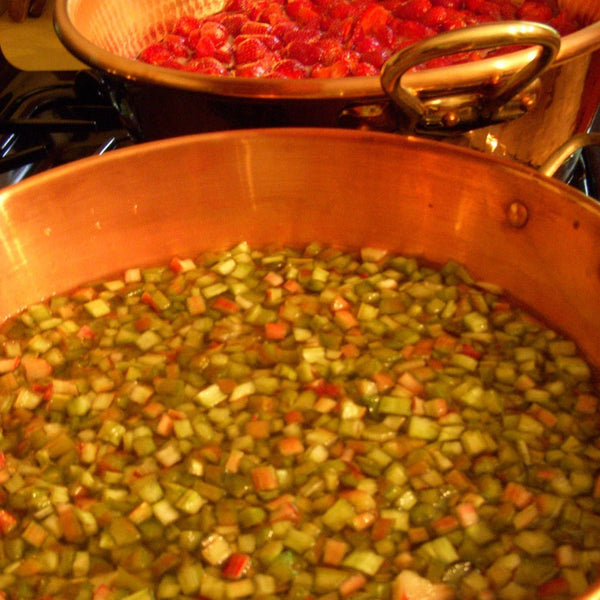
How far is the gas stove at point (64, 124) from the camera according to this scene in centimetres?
153

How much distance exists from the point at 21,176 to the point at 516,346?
1.04 meters

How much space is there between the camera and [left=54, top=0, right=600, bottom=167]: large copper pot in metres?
1.13

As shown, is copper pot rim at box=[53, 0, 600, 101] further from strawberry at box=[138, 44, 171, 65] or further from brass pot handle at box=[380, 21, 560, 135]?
strawberry at box=[138, 44, 171, 65]

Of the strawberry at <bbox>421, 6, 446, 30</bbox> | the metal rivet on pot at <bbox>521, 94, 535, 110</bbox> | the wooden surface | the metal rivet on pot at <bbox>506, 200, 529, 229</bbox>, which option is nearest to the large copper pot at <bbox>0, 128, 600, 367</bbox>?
the metal rivet on pot at <bbox>506, 200, 529, 229</bbox>

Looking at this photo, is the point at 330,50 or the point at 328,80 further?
the point at 330,50

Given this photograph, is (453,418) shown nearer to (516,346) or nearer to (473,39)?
(516,346)

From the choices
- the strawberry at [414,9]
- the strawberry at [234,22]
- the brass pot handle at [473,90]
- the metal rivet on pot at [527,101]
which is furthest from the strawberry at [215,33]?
the metal rivet on pot at [527,101]

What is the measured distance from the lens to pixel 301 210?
1.39 meters

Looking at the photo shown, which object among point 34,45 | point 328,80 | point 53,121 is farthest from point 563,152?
point 34,45

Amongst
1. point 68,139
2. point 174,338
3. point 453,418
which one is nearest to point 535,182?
point 453,418

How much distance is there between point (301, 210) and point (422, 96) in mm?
312

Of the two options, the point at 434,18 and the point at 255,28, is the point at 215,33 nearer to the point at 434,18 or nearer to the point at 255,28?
the point at 255,28

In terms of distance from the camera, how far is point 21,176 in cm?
156

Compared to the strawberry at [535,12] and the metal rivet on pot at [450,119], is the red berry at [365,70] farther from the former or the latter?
the strawberry at [535,12]
